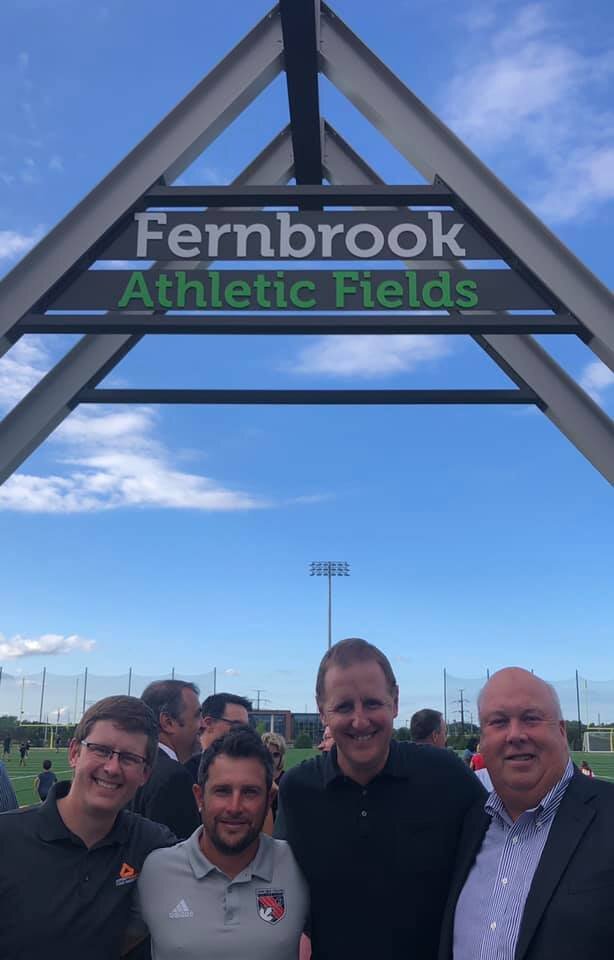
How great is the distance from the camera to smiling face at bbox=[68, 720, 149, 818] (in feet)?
9.47

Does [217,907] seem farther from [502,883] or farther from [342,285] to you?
[342,285]

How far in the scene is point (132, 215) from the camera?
16.9 ft

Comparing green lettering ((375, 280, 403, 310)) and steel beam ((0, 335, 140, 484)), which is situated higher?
green lettering ((375, 280, 403, 310))

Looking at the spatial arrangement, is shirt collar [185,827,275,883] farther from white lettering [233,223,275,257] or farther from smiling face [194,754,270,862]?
white lettering [233,223,275,257]

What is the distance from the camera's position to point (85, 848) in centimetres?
285

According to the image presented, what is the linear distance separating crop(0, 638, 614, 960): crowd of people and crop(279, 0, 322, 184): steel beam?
375 cm

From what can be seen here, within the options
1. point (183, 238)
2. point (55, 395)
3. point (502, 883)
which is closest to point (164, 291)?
→ point (183, 238)

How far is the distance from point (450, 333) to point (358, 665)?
2351 millimetres

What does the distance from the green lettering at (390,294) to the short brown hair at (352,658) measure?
2.20 m

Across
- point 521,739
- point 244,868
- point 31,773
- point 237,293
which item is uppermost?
point 237,293

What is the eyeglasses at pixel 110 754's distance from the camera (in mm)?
2963

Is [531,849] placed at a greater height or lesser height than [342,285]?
lesser

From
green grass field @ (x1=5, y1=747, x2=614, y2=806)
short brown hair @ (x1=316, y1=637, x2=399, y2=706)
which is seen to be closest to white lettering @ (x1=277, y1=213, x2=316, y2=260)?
short brown hair @ (x1=316, y1=637, x2=399, y2=706)

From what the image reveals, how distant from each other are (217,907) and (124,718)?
700 millimetres
